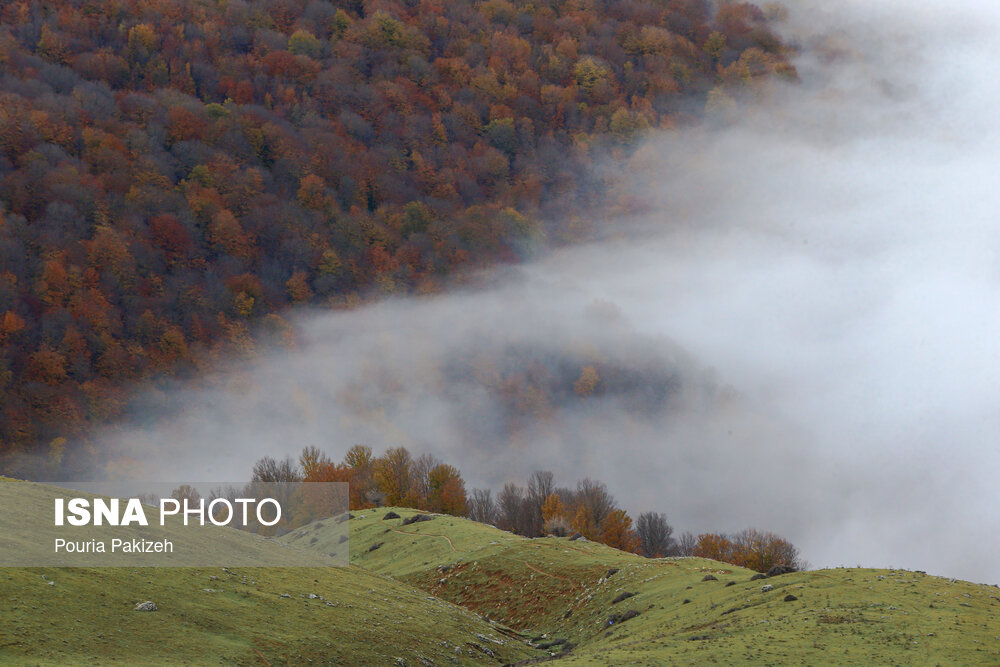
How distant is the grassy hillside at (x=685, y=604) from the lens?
97.0ft

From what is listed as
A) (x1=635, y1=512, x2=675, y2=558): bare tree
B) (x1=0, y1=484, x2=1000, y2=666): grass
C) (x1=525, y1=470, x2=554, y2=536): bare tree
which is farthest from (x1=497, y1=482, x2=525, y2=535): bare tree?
(x1=0, y1=484, x2=1000, y2=666): grass

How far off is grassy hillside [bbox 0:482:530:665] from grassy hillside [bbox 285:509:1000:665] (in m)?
6.14

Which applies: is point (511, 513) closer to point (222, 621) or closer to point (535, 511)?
point (535, 511)

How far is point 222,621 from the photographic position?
97.8 feet

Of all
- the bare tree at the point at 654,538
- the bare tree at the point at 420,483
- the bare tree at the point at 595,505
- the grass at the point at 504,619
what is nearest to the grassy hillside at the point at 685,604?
the grass at the point at 504,619

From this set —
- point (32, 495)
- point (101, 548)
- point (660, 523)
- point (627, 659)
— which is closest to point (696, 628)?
point (627, 659)

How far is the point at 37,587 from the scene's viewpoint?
1062 inches

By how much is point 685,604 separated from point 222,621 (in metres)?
21.5

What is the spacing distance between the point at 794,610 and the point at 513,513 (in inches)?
3657

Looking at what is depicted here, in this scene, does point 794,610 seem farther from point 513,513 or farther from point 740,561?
point 513,513

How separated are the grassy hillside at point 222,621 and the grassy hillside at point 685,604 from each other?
20.2 ft

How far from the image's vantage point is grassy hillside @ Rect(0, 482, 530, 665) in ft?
82.8

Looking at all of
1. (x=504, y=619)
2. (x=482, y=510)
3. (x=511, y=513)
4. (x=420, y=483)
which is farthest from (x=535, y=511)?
(x=504, y=619)

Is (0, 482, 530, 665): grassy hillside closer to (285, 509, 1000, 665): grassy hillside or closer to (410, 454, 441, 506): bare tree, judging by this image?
(285, 509, 1000, 665): grassy hillside
